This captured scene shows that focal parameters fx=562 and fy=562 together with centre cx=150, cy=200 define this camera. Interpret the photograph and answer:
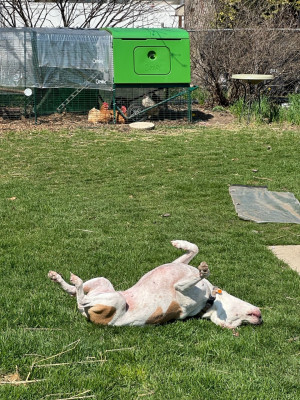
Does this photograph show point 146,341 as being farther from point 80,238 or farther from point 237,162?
point 237,162

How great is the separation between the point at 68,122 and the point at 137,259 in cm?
946

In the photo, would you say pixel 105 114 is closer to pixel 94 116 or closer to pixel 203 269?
pixel 94 116

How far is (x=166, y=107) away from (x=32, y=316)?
1134 centimetres

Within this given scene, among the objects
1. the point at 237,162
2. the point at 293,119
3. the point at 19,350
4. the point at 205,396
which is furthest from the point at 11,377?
the point at 293,119

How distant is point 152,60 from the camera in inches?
555

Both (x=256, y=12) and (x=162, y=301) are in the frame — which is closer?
(x=162, y=301)

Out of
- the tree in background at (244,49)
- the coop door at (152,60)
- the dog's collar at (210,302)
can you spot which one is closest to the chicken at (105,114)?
the coop door at (152,60)

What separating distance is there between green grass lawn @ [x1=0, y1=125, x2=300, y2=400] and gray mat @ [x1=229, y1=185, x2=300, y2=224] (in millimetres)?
177

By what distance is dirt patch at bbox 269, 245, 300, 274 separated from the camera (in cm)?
559

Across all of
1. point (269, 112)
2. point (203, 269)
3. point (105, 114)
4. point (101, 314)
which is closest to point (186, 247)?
point (203, 269)

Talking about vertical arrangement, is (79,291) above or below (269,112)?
above

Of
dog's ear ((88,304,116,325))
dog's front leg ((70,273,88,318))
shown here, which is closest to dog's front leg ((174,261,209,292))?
dog's ear ((88,304,116,325))

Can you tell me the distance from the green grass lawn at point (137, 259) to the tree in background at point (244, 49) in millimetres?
4127

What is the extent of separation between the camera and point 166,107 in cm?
1493
